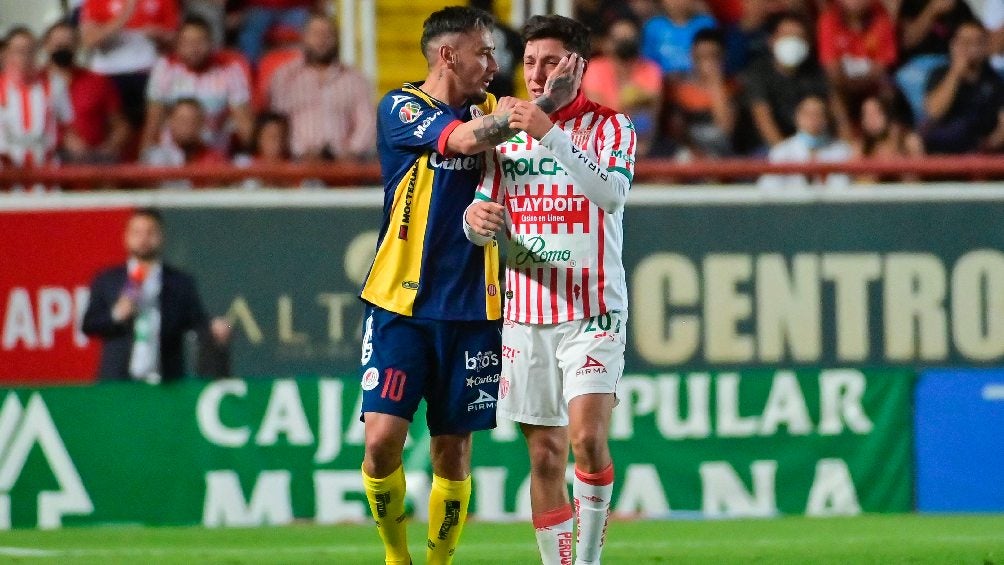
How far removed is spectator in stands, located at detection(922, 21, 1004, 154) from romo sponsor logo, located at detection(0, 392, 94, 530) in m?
6.91

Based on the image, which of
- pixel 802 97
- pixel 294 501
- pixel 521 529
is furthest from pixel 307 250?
pixel 802 97

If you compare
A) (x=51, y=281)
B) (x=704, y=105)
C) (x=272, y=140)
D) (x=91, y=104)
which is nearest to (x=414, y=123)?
(x=51, y=281)

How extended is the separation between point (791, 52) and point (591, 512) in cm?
714

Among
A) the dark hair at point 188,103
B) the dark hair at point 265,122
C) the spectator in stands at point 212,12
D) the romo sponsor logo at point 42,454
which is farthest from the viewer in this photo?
the spectator in stands at point 212,12

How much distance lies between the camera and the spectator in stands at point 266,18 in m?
13.7

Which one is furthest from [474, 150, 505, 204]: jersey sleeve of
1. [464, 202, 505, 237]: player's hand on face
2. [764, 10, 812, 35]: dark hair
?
[764, 10, 812, 35]: dark hair

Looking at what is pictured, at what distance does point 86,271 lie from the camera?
1164cm

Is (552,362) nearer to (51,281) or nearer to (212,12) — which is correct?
(51,281)

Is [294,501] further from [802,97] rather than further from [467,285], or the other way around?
[802,97]

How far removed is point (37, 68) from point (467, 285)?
6.92m

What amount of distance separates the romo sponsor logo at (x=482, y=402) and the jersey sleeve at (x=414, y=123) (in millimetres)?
1015

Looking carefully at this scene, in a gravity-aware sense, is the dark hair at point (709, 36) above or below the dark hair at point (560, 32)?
above

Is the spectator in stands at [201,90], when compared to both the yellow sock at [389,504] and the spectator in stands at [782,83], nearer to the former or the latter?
the spectator in stands at [782,83]

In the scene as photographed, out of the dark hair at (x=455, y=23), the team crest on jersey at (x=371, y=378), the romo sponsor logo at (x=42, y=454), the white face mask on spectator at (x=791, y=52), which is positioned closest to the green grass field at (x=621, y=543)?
the romo sponsor logo at (x=42, y=454)
